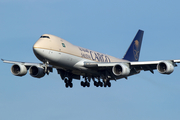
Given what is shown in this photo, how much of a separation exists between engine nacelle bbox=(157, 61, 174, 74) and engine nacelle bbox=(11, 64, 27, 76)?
61.7ft

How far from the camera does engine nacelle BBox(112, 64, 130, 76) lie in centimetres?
4359

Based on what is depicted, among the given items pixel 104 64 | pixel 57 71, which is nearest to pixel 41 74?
pixel 57 71

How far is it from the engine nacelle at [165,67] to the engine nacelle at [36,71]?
16404 mm

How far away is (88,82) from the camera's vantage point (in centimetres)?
5169

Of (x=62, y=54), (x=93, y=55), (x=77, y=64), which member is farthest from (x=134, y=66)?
(x=62, y=54)

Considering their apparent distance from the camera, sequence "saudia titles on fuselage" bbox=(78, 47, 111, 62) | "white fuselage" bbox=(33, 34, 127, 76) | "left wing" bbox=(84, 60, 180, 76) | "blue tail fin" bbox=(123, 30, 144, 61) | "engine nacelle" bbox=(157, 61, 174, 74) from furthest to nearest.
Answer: "blue tail fin" bbox=(123, 30, 144, 61) < "saudia titles on fuselage" bbox=(78, 47, 111, 62) < "left wing" bbox=(84, 60, 180, 76) < "engine nacelle" bbox=(157, 61, 174, 74) < "white fuselage" bbox=(33, 34, 127, 76)

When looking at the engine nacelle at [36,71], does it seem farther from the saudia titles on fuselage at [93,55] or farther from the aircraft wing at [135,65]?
the aircraft wing at [135,65]

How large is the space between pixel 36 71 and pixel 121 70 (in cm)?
1240

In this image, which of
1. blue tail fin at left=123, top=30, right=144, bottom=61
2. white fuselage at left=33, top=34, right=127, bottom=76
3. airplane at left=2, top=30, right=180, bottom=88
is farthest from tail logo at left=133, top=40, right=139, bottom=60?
white fuselage at left=33, top=34, right=127, bottom=76

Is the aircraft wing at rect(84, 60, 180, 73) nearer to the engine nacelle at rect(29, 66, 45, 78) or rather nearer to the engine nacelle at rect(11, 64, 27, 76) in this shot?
the engine nacelle at rect(29, 66, 45, 78)

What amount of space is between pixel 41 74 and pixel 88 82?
Answer: 7.78m

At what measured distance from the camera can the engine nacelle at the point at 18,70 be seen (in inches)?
1874

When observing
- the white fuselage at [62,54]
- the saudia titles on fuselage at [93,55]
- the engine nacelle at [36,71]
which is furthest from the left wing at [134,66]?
the engine nacelle at [36,71]

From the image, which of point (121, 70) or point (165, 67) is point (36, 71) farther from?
point (165, 67)
